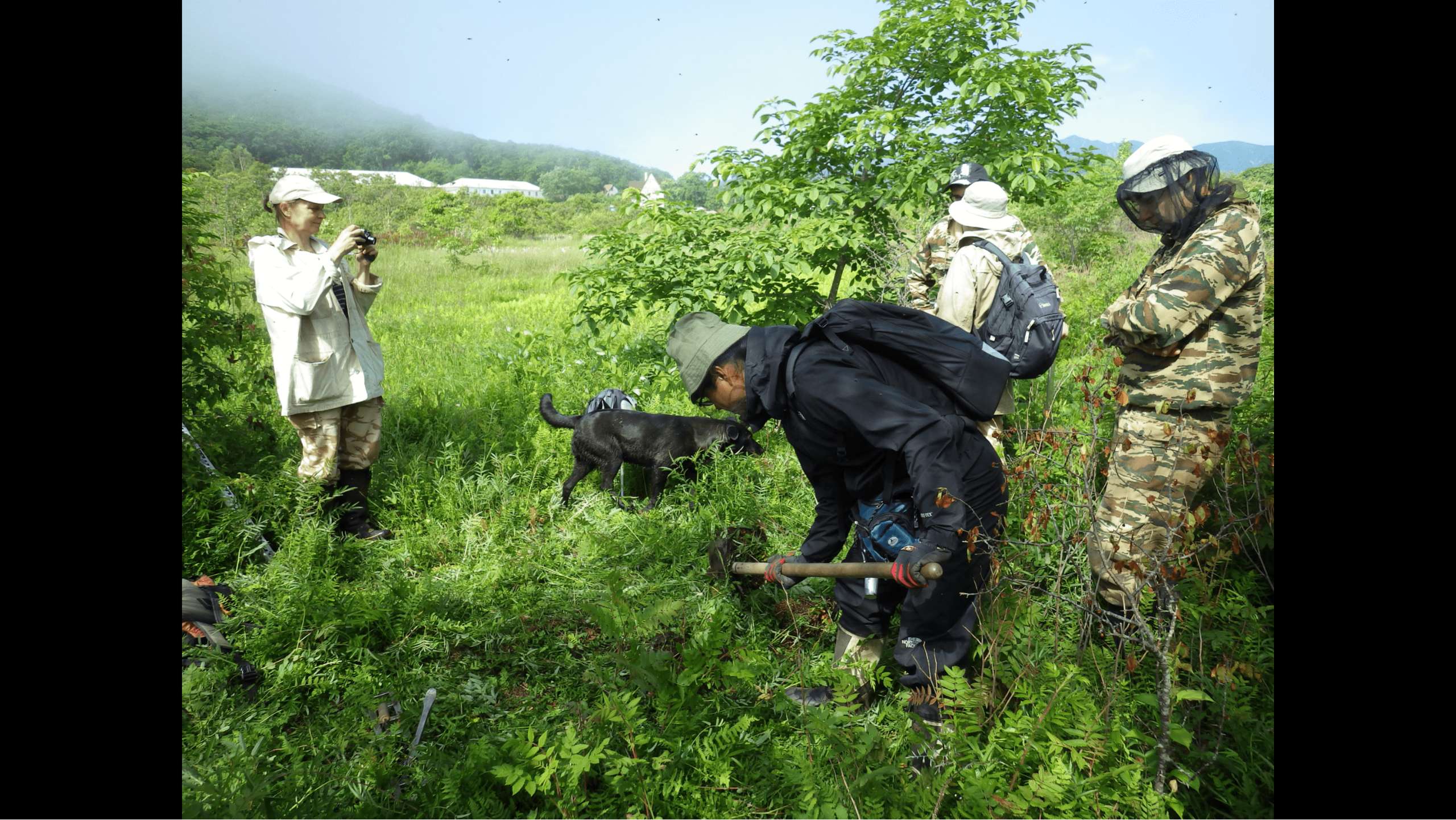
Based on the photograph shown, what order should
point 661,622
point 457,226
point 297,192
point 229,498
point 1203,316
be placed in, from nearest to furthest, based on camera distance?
1. point 1203,316
2. point 661,622
3. point 297,192
4. point 229,498
5. point 457,226

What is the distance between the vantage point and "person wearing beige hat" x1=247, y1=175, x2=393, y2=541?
386cm

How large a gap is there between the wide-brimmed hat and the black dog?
1.86 metres

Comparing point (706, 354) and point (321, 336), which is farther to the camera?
point (321, 336)

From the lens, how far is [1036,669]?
108 inches

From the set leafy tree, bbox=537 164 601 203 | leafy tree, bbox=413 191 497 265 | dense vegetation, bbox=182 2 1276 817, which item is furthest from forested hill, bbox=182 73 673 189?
dense vegetation, bbox=182 2 1276 817

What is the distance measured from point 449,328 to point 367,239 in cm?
680

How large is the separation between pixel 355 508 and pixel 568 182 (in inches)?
2687

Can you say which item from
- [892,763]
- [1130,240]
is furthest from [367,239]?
[1130,240]

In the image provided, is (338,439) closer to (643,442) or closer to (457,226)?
(643,442)

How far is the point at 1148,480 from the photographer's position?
3068 mm

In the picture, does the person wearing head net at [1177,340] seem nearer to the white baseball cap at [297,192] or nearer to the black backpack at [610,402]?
the black backpack at [610,402]

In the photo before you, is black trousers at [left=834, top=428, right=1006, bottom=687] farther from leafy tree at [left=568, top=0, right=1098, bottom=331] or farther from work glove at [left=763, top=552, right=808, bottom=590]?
leafy tree at [left=568, top=0, right=1098, bottom=331]

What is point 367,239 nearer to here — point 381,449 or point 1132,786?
point 381,449

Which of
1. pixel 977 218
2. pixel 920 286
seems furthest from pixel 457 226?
pixel 977 218
